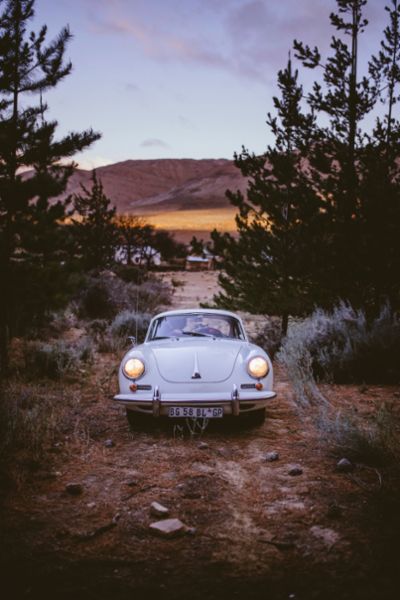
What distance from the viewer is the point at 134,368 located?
18.9ft

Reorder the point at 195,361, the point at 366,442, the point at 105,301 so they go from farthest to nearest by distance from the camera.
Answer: the point at 105,301 < the point at 195,361 < the point at 366,442

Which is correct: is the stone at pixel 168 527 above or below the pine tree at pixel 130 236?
below

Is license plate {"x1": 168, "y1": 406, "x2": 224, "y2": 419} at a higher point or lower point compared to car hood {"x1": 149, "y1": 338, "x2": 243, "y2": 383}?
lower

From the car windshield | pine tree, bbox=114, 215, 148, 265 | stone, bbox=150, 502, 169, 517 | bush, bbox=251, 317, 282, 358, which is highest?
pine tree, bbox=114, 215, 148, 265

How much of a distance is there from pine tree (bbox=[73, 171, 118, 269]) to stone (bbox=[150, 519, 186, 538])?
1865 cm

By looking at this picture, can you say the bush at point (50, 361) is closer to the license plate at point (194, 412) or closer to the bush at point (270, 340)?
the license plate at point (194, 412)

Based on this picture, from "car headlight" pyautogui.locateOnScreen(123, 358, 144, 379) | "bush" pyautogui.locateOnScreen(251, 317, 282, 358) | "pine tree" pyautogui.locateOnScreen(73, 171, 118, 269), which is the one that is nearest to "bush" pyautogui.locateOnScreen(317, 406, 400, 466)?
"car headlight" pyautogui.locateOnScreen(123, 358, 144, 379)

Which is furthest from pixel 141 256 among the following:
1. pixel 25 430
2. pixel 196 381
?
pixel 25 430

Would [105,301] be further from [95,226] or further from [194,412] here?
[194,412]

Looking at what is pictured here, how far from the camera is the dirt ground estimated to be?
2.81 m

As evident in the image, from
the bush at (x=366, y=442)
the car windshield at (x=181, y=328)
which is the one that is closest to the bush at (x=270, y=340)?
the car windshield at (x=181, y=328)

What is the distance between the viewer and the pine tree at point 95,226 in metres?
21.9

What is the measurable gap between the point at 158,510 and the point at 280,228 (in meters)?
10.1

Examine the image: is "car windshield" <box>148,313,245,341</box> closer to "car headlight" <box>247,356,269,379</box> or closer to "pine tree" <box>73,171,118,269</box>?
"car headlight" <box>247,356,269,379</box>
